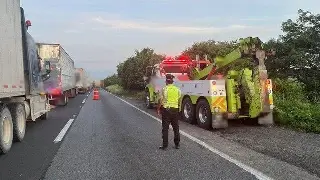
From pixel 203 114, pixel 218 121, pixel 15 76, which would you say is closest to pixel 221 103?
pixel 218 121

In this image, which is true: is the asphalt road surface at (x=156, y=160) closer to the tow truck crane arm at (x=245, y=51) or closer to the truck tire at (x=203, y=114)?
the truck tire at (x=203, y=114)

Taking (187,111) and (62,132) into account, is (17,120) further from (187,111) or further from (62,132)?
(187,111)

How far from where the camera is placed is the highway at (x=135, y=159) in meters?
6.46

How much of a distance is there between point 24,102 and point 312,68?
584 inches

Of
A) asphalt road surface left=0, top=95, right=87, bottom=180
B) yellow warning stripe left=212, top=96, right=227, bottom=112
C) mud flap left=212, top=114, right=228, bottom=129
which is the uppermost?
yellow warning stripe left=212, top=96, right=227, bottom=112

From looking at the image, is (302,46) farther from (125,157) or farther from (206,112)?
(125,157)

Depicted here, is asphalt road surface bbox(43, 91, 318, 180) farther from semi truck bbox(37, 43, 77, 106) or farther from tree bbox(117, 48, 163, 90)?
tree bbox(117, 48, 163, 90)

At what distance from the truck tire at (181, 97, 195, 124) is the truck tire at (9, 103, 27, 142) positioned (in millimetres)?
5684

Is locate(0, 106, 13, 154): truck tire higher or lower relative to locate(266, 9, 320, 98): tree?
lower

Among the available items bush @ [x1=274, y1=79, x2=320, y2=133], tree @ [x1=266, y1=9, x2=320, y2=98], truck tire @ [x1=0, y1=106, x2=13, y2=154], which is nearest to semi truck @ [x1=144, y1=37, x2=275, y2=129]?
bush @ [x1=274, y1=79, x2=320, y2=133]

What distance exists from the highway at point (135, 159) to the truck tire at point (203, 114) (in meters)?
0.88

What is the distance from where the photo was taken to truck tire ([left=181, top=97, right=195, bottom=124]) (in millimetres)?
13604

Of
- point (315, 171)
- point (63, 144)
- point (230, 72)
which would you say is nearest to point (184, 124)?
point (230, 72)

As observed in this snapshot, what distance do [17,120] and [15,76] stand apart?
114 cm
